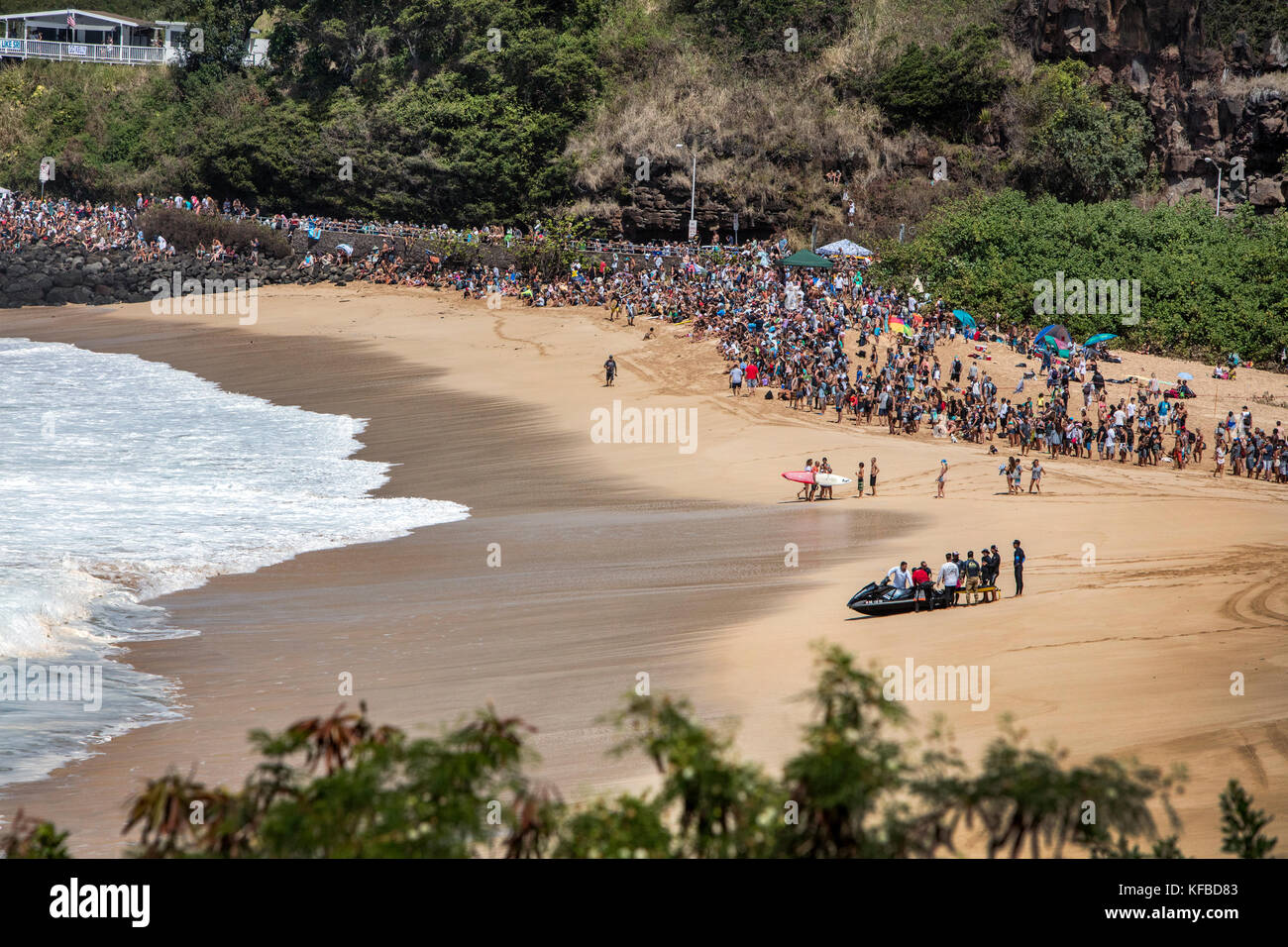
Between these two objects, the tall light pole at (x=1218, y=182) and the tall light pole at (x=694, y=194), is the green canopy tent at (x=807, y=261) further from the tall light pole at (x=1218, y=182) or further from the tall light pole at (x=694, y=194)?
the tall light pole at (x=1218, y=182)

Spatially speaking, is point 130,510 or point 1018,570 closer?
point 1018,570

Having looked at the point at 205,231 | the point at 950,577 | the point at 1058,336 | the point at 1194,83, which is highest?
the point at 1194,83

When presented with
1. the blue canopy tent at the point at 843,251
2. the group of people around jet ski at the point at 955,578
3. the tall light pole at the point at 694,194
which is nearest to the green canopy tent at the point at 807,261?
the blue canopy tent at the point at 843,251

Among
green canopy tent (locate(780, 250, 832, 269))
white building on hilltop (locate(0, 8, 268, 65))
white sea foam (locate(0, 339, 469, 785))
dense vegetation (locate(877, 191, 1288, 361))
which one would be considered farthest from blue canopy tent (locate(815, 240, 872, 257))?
white building on hilltop (locate(0, 8, 268, 65))

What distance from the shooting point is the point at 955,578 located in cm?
1948

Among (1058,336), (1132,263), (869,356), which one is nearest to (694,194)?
(1132,263)

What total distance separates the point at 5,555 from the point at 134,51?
226 ft

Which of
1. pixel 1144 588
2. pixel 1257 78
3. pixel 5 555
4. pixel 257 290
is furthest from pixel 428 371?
pixel 1257 78

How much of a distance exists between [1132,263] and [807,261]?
10651 mm

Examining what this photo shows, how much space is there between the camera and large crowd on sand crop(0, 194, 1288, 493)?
31.5 m

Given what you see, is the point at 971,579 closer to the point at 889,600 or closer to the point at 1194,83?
the point at 889,600

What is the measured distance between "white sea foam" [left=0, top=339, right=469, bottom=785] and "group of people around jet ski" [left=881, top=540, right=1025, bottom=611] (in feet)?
32.9

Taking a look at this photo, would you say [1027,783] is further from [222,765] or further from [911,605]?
[911,605]

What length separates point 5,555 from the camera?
22.3 meters
